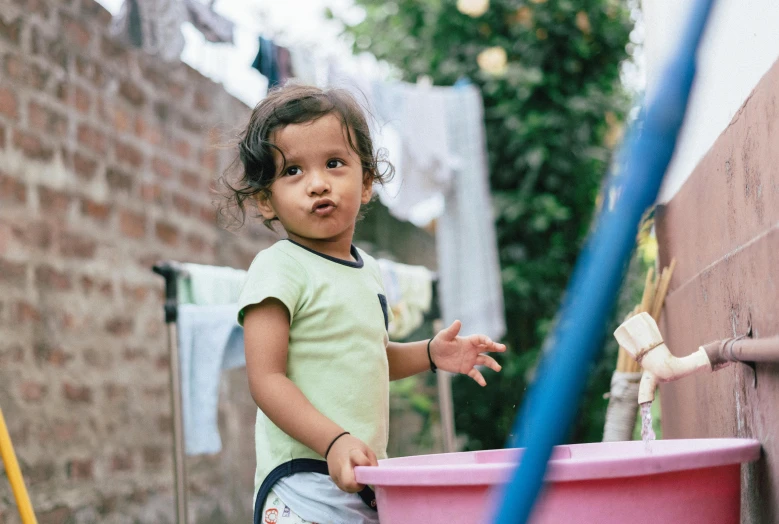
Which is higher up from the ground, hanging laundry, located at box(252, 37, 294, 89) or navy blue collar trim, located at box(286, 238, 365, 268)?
hanging laundry, located at box(252, 37, 294, 89)

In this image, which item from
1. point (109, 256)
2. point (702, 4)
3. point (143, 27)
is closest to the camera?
point (702, 4)

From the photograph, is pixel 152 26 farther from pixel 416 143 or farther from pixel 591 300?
pixel 591 300

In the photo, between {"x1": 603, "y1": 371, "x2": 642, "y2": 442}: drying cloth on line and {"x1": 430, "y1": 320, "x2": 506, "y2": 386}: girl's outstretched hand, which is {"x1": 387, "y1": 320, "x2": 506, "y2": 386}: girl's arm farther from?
{"x1": 603, "y1": 371, "x2": 642, "y2": 442}: drying cloth on line

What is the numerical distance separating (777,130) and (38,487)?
2.33 m

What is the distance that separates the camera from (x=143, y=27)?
290cm

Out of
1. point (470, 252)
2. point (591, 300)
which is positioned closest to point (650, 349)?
point (591, 300)

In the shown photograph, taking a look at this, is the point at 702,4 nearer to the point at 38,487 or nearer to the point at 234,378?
the point at 38,487

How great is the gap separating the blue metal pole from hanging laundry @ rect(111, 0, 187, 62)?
8.64 ft

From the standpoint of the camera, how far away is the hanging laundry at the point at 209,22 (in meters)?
3.12

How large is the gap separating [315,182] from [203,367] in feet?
3.58

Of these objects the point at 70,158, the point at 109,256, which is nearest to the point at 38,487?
the point at 109,256

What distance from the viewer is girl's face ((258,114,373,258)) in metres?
1.41

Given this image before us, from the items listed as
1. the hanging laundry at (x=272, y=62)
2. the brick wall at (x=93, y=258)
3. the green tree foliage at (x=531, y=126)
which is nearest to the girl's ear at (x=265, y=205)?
the brick wall at (x=93, y=258)

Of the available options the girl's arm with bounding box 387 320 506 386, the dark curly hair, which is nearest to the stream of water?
the girl's arm with bounding box 387 320 506 386
